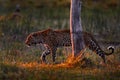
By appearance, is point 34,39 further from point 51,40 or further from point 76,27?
point 76,27

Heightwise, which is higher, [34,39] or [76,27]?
[76,27]

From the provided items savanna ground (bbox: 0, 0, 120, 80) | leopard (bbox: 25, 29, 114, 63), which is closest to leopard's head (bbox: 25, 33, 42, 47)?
leopard (bbox: 25, 29, 114, 63)

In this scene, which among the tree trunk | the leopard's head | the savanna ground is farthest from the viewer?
the leopard's head

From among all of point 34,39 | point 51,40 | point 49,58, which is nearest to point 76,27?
point 51,40

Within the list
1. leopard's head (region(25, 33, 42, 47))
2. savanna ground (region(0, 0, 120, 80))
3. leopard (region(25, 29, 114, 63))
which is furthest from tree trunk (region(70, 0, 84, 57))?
leopard's head (region(25, 33, 42, 47))

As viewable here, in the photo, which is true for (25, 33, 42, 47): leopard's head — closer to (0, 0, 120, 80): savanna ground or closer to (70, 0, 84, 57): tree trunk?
(0, 0, 120, 80): savanna ground

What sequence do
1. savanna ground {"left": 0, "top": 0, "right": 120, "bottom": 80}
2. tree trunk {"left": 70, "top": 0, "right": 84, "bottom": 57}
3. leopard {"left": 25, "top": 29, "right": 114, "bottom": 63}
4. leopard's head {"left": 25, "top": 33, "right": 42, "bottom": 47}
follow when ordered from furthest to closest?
1. leopard's head {"left": 25, "top": 33, "right": 42, "bottom": 47}
2. leopard {"left": 25, "top": 29, "right": 114, "bottom": 63}
3. tree trunk {"left": 70, "top": 0, "right": 84, "bottom": 57}
4. savanna ground {"left": 0, "top": 0, "right": 120, "bottom": 80}

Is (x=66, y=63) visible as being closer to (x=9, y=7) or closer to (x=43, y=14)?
(x=43, y=14)

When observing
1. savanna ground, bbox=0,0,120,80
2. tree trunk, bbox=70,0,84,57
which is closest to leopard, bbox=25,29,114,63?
savanna ground, bbox=0,0,120,80

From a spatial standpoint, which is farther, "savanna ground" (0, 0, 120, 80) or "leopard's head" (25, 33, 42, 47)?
"leopard's head" (25, 33, 42, 47)

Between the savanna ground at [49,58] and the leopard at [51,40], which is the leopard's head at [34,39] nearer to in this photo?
the leopard at [51,40]

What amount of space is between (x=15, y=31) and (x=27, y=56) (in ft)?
22.1

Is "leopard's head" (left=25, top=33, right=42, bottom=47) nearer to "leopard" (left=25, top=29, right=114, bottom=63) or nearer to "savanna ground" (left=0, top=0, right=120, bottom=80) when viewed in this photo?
"leopard" (left=25, top=29, right=114, bottom=63)

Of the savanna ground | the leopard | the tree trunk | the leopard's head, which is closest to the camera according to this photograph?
the savanna ground
